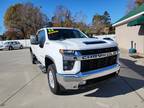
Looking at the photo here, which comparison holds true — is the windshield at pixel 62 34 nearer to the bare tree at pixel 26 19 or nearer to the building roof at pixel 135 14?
the building roof at pixel 135 14

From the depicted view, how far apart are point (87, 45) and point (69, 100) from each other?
1.53 m

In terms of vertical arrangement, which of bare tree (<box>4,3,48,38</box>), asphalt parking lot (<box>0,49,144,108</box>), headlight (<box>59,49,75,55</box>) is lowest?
asphalt parking lot (<box>0,49,144,108</box>)

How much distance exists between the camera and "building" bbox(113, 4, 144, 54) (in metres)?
15.3

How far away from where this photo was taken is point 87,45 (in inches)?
218

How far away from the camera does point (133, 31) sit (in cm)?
1970

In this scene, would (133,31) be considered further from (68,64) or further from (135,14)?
(68,64)

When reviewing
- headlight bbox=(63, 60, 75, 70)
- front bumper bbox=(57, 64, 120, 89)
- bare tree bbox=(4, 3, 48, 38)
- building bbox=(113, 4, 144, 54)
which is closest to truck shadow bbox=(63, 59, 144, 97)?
front bumper bbox=(57, 64, 120, 89)

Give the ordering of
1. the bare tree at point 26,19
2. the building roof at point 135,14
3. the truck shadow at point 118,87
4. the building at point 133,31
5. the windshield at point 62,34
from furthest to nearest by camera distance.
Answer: the bare tree at point 26,19, the building at point 133,31, the building roof at point 135,14, the windshield at point 62,34, the truck shadow at point 118,87

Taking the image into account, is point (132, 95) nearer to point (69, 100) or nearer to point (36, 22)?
point (69, 100)

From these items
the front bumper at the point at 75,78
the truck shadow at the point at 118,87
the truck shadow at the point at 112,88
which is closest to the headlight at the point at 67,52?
the front bumper at the point at 75,78

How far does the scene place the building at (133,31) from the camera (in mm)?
15266

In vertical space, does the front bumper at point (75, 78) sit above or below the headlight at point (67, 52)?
below

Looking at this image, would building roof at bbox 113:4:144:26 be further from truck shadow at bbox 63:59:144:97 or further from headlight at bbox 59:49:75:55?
headlight at bbox 59:49:75:55

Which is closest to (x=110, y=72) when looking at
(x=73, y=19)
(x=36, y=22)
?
(x=36, y=22)
